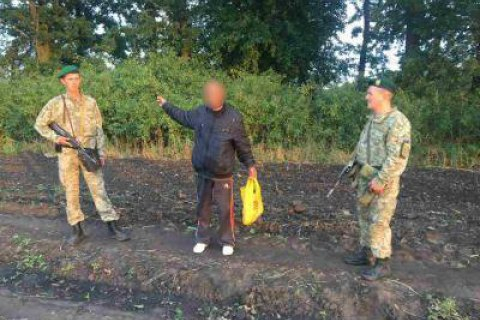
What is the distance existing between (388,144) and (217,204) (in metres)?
1.99

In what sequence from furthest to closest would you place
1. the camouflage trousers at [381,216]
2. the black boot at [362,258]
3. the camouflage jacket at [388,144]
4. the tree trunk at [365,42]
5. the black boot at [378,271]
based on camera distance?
the tree trunk at [365,42], the black boot at [362,258], the black boot at [378,271], the camouflage trousers at [381,216], the camouflage jacket at [388,144]

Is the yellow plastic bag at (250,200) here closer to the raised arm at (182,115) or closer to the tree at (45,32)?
the raised arm at (182,115)

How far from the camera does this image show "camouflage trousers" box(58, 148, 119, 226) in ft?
18.2

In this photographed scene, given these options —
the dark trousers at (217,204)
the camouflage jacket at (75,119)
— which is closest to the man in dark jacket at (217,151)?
the dark trousers at (217,204)

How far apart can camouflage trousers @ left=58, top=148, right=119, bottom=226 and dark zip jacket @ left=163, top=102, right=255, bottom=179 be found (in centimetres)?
134

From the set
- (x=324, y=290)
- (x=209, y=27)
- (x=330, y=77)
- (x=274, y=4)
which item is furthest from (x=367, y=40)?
(x=324, y=290)

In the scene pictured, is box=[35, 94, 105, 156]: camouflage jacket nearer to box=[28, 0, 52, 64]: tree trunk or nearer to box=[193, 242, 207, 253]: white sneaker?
box=[193, 242, 207, 253]: white sneaker

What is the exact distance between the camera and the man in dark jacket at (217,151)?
5.03 metres

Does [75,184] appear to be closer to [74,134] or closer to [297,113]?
[74,134]

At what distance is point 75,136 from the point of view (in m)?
5.51

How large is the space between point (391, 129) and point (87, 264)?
355 centimetres

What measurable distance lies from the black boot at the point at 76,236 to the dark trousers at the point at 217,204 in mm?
1495

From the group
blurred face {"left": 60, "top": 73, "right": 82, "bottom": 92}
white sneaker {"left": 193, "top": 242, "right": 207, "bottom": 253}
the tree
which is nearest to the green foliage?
blurred face {"left": 60, "top": 73, "right": 82, "bottom": 92}

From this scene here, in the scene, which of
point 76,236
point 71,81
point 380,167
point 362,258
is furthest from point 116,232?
point 380,167
